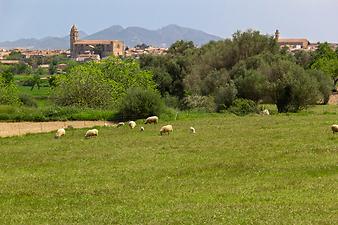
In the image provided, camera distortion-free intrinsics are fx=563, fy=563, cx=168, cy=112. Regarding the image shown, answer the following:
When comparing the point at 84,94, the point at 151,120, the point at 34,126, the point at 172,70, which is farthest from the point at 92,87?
the point at 172,70

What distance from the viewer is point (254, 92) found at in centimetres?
6694

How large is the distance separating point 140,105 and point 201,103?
688 inches

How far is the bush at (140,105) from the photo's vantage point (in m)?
52.9

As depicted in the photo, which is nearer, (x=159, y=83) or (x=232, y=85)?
(x=232, y=85)

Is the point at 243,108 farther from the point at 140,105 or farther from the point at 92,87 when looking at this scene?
the point at 92,87

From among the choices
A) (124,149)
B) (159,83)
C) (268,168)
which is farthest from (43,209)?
(159,83)

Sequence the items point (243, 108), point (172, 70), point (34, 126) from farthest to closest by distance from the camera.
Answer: point (172, 70)
point (243, 108)
point (34, 126)

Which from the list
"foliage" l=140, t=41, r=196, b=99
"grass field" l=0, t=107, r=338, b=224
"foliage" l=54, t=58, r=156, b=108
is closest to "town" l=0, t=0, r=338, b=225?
"grass field" l=0, t=107, r=338, b=224

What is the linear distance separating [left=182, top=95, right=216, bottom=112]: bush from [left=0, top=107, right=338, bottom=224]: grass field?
27.9 m

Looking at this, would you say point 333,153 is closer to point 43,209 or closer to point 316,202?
point 316,202

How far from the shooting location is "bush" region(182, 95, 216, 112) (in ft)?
213

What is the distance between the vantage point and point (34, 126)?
5012cm

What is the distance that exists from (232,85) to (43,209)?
4997cm

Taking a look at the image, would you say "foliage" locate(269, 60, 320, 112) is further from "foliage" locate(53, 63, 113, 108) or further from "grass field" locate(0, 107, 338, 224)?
"grass field" locate(0, 107, 338, 224)
